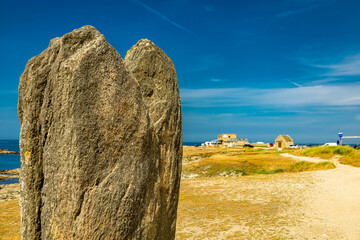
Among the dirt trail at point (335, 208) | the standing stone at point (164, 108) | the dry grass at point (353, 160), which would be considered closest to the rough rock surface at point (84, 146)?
the standing stone at point (164, 108)

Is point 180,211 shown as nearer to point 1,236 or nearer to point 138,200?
point 1,236

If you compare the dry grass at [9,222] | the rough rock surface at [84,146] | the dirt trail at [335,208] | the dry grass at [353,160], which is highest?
the rough rock surface at [84,146]

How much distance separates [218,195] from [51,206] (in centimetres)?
1214

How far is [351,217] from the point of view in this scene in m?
10.5

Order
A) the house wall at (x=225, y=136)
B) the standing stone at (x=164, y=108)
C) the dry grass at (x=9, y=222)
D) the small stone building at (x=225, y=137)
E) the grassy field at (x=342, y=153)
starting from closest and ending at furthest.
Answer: the standing stone at (x=164, y=108), the dry grass at (x=9, y=222), the grassy field at (x=342, y=153), the small stone building at (x=225, y=137), the house wall at (x=225, y=136)

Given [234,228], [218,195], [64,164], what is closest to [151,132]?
[64,164]

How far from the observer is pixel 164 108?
18.2 ft

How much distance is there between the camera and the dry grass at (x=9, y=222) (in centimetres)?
937

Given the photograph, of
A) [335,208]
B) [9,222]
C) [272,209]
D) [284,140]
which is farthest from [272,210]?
[284,140]

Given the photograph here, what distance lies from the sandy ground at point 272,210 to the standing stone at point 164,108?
393 centimetres

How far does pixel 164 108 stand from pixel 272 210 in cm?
854

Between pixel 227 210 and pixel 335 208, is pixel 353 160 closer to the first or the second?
pixel 335 208

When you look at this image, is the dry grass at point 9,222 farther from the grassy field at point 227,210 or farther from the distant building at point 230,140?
the distant building at point 230,140

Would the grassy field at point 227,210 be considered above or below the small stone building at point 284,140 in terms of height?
below
